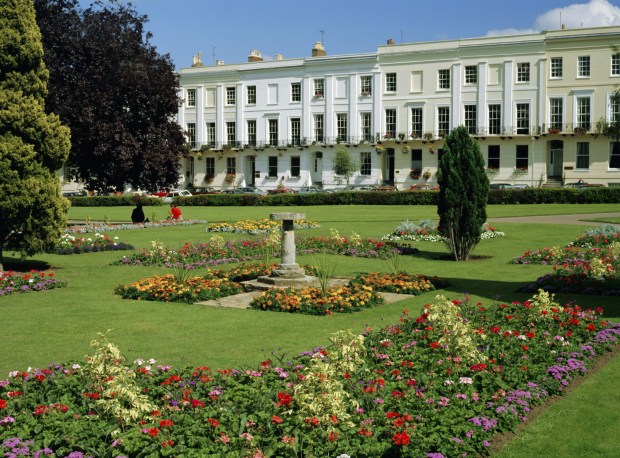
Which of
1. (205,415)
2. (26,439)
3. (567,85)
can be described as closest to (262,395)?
(205,415)

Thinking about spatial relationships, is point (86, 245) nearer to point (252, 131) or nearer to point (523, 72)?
point (523, 72)

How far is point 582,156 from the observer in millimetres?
54812

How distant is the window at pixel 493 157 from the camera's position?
2259 inches

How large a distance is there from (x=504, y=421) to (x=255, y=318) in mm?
5646

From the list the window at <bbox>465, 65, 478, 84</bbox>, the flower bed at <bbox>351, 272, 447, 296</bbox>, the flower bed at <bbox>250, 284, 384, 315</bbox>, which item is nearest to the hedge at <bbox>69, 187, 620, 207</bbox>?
the window at <bbox>465, 65, 478, 84</bbox>

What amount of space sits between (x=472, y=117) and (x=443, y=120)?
2.30 meters

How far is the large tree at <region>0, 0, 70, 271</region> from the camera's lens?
15773 millimetres

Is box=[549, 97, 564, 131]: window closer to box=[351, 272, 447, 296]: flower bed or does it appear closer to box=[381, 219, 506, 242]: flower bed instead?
box=[381, 219, 506, 242]: flower bed

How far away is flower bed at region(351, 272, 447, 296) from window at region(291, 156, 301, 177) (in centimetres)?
5041

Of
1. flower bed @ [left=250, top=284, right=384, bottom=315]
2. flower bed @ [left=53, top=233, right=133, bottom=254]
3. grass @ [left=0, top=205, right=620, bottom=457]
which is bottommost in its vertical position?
grass @ [left=0, top=205, right=620, bottom=457]

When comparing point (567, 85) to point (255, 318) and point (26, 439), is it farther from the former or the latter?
point (26, 439)

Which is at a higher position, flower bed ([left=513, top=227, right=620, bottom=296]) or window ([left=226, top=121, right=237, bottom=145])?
window ([left=226, top=121, right=237, bottom=145])

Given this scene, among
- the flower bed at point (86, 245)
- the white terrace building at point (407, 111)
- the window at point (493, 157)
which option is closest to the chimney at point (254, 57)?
the white terrace building at point (407, 111)

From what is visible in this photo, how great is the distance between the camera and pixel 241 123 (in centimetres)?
6694
